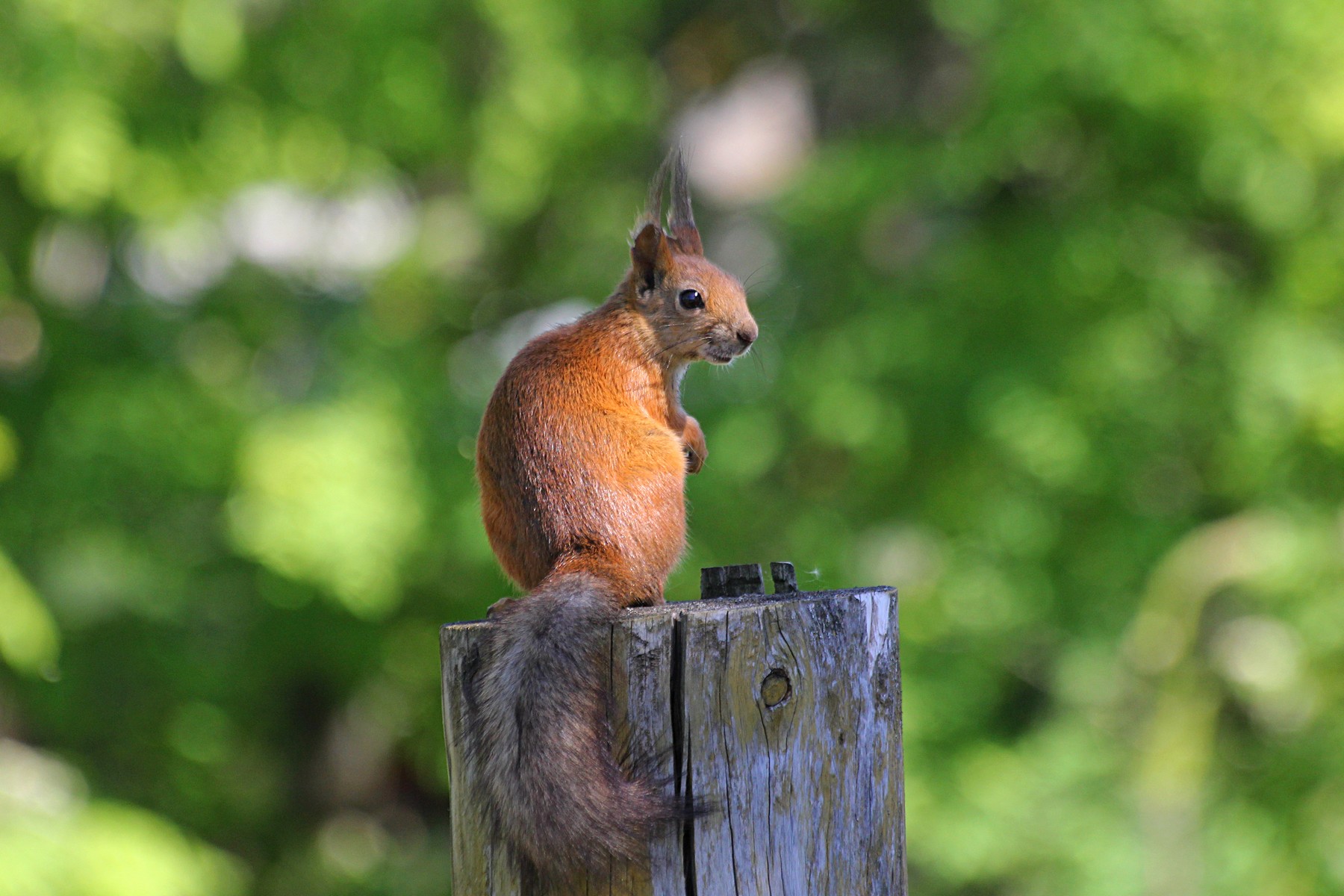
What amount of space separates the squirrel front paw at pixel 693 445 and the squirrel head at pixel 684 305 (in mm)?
124

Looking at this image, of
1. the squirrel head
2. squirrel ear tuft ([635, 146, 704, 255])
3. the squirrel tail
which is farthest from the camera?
squirrel ear tuft ([635, 146, 704, 255])

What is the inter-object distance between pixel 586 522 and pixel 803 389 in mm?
2948

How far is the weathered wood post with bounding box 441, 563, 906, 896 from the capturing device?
1574 millimetres

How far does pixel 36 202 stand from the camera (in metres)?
4.50

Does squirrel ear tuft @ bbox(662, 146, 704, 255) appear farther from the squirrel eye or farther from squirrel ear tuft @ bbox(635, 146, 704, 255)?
the squirrel eye

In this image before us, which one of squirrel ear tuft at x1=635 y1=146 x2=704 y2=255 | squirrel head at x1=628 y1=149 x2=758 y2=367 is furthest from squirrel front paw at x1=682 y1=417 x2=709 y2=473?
squirrel ear tuft at x1=635 y1=146 x2=704 y2=255

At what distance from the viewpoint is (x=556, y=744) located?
161cm

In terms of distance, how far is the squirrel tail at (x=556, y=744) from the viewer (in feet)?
5.10

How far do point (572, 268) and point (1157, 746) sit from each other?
118 inches

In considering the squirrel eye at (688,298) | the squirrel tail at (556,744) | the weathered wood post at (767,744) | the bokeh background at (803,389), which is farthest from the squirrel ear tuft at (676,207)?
the bokeh background at (803,389)

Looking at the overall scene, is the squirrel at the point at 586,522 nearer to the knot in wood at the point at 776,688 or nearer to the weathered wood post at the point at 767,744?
the weathered wood post at the point at 767,744

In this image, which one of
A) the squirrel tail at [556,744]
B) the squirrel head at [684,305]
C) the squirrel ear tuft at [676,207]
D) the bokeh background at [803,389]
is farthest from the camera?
the bokeh background at [803,389]

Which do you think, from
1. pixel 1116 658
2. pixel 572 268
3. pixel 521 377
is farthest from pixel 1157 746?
pixel 521 377

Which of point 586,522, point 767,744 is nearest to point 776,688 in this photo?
point 767,744
